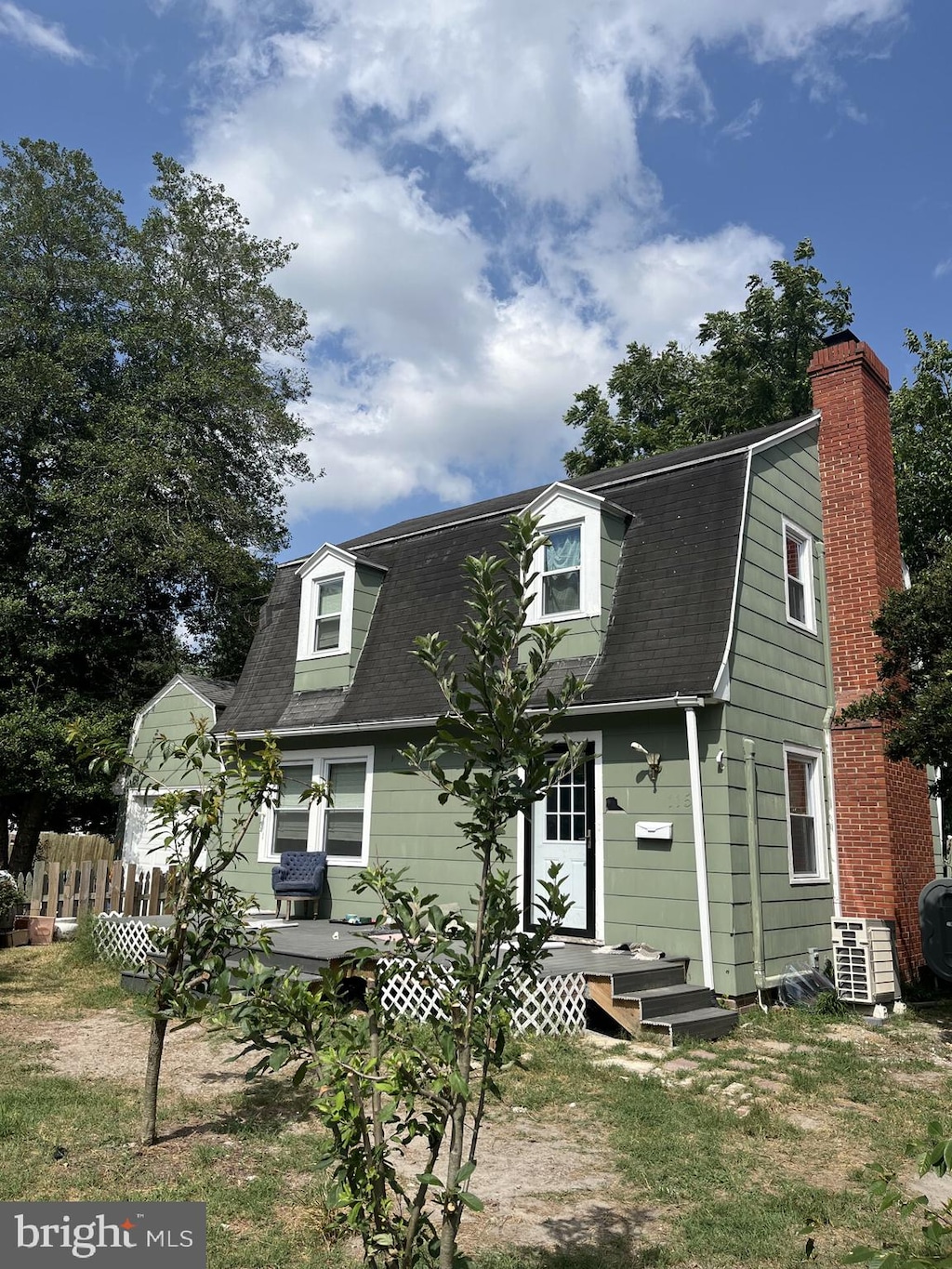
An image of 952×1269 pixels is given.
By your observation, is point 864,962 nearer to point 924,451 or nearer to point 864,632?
point 864,632

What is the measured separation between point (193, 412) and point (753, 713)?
17.1 m

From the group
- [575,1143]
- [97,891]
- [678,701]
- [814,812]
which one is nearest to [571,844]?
[678,701]

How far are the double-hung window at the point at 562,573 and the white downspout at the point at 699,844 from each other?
7.97 ft

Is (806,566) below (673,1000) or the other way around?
the other way around

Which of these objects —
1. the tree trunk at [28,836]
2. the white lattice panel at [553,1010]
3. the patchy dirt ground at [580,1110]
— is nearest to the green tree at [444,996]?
the patchy dirt ground at [580,1110]

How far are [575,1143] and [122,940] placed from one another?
24.6 ft

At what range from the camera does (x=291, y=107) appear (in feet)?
28.6

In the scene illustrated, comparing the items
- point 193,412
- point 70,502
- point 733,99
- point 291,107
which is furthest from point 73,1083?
point 193,412

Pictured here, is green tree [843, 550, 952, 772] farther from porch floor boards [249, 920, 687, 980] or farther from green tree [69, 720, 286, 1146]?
green tree [69, 720, 286, 1146]

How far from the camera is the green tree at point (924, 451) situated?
18.7m

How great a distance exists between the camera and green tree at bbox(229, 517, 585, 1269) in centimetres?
255

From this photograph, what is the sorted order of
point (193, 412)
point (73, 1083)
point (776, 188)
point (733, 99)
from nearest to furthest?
point (73, 1083), point (733, 99), point (776, 188), point (193, 412)

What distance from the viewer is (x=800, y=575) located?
11.8m

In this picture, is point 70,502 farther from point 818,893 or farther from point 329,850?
point 818,893
